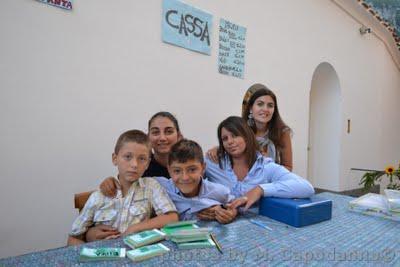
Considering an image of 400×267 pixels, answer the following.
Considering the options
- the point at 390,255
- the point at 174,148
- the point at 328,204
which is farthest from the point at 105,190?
the point at 390,255

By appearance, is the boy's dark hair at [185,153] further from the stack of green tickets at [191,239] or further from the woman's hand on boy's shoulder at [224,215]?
the stack of green tickets at [191,239]

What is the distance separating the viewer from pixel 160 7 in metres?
2.37

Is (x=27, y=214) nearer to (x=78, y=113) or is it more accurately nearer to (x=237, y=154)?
(x=78, y=113)

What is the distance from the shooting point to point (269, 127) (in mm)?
2221

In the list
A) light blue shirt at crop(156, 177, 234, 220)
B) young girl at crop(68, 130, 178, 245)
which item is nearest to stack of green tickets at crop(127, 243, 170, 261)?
young girl at crop(68, 130, 178, 245)

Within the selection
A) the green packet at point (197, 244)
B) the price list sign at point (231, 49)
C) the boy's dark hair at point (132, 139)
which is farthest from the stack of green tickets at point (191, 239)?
the price list sign at point (231, 49)

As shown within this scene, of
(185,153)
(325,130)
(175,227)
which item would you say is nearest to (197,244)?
(175,227)

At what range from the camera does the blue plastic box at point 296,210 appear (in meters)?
1.17

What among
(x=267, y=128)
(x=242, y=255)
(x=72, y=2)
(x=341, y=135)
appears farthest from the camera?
(x=341, y=135)

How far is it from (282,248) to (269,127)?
137cm

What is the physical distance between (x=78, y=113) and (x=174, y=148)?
0.97 metres

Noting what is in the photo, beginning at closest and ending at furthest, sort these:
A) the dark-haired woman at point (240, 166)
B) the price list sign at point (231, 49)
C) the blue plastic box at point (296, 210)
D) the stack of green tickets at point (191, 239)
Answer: the stack of green tickets at point (191, 239) < the blue plastic box at point (296, 210) < the dark-haired woman at point (240, 166) < the price list sign at point (231, 49)

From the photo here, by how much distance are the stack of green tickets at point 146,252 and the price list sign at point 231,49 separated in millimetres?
2252

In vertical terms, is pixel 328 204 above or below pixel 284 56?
below
